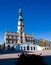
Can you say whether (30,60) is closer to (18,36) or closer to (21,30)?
(18,36)

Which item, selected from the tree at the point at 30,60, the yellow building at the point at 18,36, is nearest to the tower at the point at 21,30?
the yellow building at the point at 18,36

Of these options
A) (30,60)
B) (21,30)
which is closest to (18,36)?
(21,30)

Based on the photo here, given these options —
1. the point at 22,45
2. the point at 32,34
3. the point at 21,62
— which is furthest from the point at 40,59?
the point at 32,34

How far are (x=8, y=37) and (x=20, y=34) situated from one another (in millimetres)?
7481

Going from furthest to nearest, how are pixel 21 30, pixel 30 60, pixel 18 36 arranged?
pixel 21 30 → pixel 18 36 → pixel 30 60

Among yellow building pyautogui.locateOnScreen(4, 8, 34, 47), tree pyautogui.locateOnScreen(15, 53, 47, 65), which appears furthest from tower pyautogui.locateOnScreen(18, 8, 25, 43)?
tree pyautogui.locateOnScreen(15, 53, 47, 65)

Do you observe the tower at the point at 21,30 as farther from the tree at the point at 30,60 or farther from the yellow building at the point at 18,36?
the tree at the point at 30,60

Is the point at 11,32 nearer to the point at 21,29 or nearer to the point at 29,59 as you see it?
the point at 21,29

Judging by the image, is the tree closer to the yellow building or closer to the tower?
the yellow building

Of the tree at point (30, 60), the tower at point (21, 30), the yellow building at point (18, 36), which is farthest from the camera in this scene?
the tower at point (21, 30)

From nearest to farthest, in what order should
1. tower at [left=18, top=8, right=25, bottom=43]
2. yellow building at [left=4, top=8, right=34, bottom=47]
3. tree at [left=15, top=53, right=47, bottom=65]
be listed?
tree at [left=15, top=53, right=47, bottom=65], yellow building at [left=4, top=8, right=34, bottom=47], tower at [left=18, top=8, right=25, bottom=43]

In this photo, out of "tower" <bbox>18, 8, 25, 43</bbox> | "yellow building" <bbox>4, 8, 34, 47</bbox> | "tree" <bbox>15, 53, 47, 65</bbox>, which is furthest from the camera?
"tower" <bbox>18, 8, 25, 43</bbox>

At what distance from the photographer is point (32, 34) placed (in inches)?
4385

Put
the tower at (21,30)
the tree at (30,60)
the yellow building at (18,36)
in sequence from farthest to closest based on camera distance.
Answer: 1. the tower at (21,30)
2. the yellow building at (18,36)
3. the tree at (30,60)
